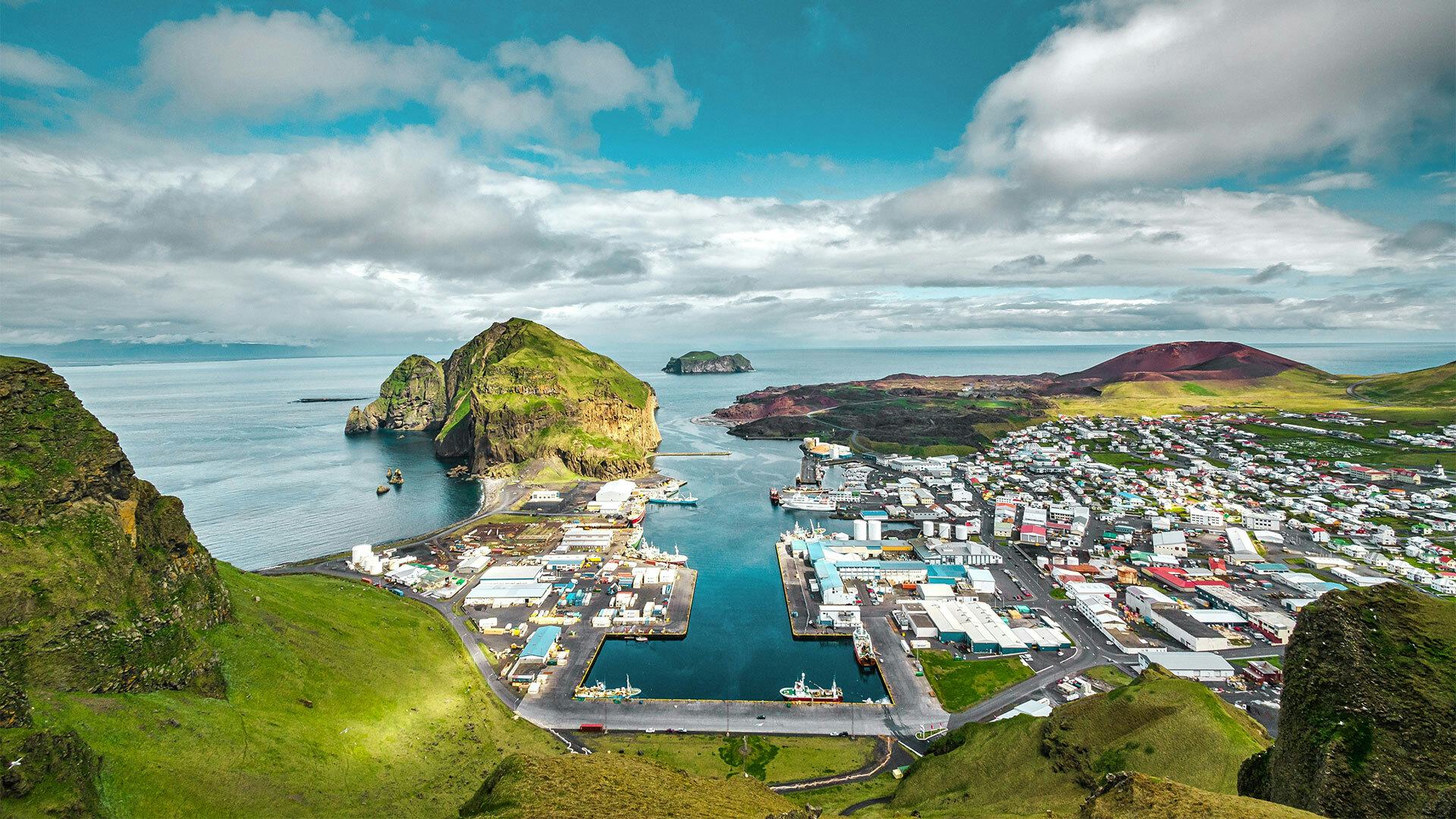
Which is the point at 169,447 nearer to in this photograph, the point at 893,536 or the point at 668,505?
the point at 668,505

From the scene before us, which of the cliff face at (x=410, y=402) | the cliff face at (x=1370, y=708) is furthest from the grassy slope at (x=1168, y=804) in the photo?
the cliff face at (x=410, y=402)

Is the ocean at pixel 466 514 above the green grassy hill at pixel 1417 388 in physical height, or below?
below

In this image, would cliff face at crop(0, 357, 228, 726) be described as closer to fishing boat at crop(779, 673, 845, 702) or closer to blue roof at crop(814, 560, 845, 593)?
fishing boat at crop(779, 673, 845, 702)

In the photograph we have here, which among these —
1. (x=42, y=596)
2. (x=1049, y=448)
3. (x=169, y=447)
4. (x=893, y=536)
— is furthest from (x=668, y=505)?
(x=169, y=447)

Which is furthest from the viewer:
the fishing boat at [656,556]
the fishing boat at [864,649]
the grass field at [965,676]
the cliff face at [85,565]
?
the fishing boat at [656,556]

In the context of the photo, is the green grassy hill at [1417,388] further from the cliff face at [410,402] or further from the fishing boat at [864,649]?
the cliff face at [410,402]

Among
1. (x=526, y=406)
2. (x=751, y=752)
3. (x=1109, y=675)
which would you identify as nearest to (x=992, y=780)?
(x=751, y=752)

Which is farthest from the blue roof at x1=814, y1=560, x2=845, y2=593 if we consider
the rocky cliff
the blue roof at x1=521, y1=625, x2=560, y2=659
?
the rocky cliff
